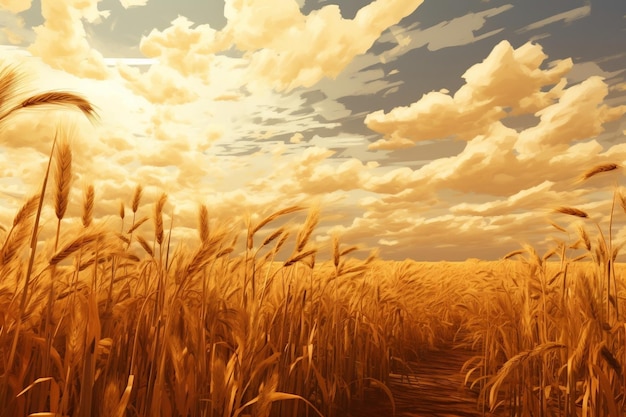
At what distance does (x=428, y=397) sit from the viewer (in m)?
3.82

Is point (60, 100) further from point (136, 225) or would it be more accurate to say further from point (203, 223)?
point (136, 225)

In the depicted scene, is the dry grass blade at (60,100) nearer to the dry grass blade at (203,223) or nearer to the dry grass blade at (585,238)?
the dry grass blade at (203,223)

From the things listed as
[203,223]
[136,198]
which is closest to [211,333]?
[203,223]

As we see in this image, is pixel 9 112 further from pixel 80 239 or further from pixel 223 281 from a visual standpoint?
pixel 223 281

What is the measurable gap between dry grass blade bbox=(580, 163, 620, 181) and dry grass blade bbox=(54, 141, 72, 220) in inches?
118

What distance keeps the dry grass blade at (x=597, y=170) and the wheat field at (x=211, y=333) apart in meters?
0.01

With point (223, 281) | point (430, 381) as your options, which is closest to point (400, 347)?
point (430, 381)

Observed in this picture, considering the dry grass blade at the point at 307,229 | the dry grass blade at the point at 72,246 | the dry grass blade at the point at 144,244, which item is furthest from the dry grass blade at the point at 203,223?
the dry grass blade at the point at 72,246

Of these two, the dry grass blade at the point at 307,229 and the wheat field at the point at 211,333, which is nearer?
the wheat field at the point at 211,333

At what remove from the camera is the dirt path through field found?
11.1ft

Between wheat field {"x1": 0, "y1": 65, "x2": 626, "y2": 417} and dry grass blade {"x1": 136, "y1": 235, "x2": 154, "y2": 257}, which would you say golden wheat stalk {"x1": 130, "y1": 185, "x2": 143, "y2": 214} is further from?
dry grass blade {"x1": 136, "y1": 235, "x2": 154, "y2": 257}

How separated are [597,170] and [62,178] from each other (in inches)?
121

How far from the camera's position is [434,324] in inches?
268

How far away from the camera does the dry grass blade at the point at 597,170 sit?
9.67 feet
